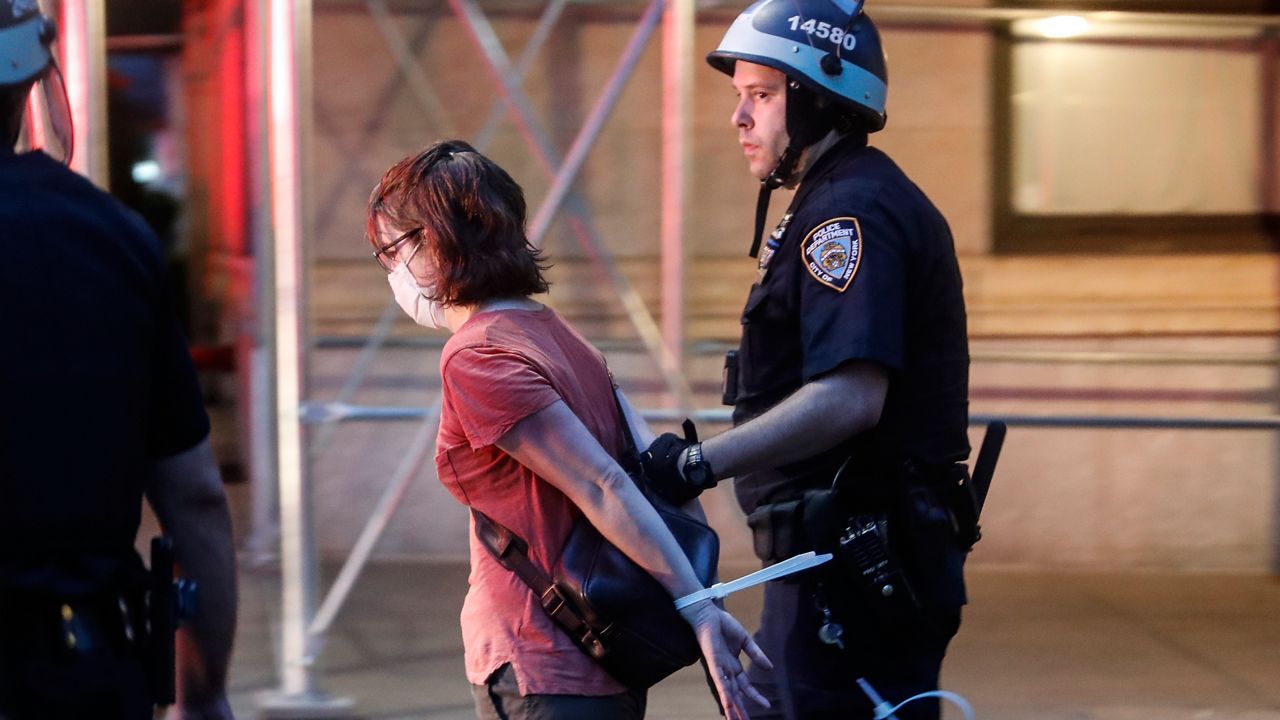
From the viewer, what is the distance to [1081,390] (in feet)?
21.4

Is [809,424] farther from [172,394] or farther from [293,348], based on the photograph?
[293,348]

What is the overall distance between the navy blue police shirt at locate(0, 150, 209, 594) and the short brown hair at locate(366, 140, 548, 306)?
0.48 m

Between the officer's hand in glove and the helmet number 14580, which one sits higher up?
the helmet number 14580

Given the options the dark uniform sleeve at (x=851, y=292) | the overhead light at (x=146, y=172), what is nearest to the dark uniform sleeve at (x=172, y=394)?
the dark uniform sleeve at (x=851, y=292)

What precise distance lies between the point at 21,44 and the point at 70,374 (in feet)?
1.52

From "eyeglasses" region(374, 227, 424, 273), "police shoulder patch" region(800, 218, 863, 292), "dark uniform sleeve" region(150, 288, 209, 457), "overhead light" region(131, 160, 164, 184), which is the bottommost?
"overhead light" region(131, 160, 164, 184)

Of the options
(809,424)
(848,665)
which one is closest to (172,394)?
(809,424)

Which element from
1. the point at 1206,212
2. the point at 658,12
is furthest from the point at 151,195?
the point at 1206,212

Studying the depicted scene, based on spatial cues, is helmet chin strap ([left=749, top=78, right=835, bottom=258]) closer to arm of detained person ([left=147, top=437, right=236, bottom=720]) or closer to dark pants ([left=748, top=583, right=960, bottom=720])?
dark pants ([left=748, top=583, right=960, bottom=720])

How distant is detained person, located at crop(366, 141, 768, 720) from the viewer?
2.40m

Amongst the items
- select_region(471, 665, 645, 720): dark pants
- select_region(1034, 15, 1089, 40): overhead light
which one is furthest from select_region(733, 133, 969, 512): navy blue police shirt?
select_region(1034, 15, 1089, 40): overhead light

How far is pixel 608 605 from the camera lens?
2.41m

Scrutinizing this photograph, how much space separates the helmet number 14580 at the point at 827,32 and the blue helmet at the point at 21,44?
139cm

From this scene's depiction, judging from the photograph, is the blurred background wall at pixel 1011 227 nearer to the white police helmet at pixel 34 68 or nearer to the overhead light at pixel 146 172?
the overhead light at pixel 146 172
